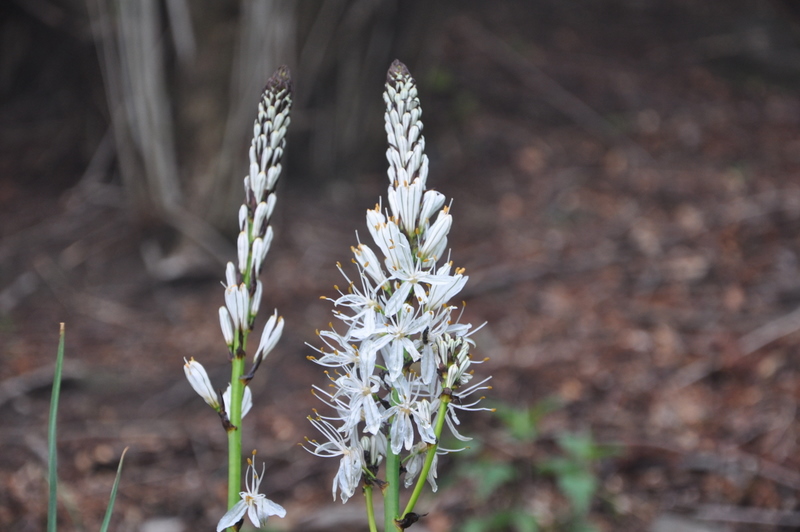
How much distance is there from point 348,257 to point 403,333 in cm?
511

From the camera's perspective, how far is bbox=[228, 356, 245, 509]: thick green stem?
60.6 inches

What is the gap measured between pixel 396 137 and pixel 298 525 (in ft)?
8.26

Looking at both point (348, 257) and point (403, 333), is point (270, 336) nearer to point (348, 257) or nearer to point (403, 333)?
point (403, 333)

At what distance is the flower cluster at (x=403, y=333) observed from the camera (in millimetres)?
1512

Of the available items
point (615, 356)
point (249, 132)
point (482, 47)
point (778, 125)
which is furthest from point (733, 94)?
point (249, 132)

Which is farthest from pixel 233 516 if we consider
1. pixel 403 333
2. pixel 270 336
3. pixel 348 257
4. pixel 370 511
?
pixel 348 257

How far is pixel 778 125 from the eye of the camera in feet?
29.7

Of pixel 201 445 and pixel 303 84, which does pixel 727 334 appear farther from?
pixel 303 84

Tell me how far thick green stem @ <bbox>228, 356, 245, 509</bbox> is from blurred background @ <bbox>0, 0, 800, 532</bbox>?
2.04 metres

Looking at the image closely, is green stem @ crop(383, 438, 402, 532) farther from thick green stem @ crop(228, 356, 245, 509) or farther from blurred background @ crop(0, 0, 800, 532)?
blurred background @ crop(0, 0, 800, 532)

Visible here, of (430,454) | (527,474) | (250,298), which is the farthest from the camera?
(527,474)

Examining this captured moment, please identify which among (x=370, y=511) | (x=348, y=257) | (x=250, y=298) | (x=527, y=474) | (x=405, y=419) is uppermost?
(x=348, y=257)

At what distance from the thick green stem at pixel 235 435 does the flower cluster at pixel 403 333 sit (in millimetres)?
214

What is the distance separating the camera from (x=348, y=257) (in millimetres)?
6609
